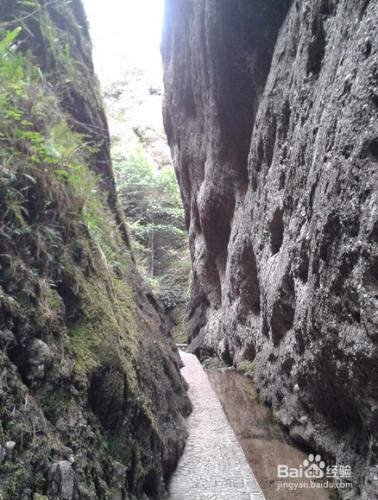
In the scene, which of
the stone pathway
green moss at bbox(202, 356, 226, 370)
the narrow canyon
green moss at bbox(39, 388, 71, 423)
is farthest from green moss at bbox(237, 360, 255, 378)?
green moss at bbox(39, 388, 71, 423)

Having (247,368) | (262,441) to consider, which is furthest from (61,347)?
(247,368)

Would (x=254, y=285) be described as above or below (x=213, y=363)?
above

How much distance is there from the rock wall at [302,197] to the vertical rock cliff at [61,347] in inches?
79.1

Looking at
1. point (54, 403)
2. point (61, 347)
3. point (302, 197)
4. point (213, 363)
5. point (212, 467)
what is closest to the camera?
point (54, 403)

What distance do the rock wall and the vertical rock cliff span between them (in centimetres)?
201

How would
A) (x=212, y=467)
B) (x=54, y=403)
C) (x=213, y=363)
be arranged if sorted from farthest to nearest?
1. (x=213, y=363)
2. (x=212, y=467)
3. (x=54, y=403)

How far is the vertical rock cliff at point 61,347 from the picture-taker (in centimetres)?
218

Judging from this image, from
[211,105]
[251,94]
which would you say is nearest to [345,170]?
[251,94]

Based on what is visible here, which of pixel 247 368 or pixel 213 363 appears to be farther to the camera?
pixel 213 363

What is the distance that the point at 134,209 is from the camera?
26016 mm

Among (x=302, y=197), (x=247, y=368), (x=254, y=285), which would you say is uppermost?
(x=302, y=197)

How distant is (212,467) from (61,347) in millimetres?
2784

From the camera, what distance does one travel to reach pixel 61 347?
2861 millimetres

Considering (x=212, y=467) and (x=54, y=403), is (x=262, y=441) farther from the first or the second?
(x=54, y=403)
